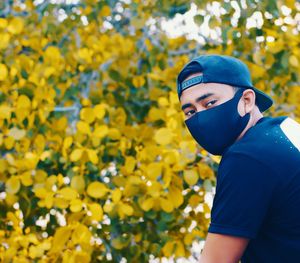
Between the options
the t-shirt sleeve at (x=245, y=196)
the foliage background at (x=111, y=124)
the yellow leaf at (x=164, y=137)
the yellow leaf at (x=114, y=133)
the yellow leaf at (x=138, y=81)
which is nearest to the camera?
the t-shirt sleeve at (x=245, y=196)

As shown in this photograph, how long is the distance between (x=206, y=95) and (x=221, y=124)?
0.33 ft

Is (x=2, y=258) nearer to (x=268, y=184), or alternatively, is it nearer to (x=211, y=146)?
(x=211, y=146)

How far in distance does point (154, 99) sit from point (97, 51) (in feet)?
1.34

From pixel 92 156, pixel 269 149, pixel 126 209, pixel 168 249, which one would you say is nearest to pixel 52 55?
pixel 92 156

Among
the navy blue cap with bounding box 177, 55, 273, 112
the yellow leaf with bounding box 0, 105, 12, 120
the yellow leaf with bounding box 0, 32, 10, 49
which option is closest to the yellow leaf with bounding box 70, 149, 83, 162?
the yellow leaf with bounding box 0, 105, 12, 120

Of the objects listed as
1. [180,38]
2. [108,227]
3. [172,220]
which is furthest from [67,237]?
[180,38]

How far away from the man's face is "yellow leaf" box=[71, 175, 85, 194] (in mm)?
1046

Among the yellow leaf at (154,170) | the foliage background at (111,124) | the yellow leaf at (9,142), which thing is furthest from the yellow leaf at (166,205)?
the yellow leaf at (9,142)

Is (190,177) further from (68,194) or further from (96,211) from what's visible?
(68,194)

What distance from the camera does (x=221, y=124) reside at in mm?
Answer: 1903

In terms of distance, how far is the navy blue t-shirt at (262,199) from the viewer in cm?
164

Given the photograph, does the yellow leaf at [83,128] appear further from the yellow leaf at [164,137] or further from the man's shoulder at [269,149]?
the man's shoulder at [269,149]

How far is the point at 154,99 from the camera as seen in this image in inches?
130

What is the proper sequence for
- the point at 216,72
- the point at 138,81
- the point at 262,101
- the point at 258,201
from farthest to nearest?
the point at 138,81, the point at 262,101, the point at 216,72, the point at 258,201
